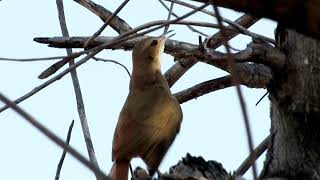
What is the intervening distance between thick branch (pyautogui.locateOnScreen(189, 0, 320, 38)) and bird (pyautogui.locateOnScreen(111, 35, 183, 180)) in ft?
8.19

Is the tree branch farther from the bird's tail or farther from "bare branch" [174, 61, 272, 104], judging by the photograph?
the bird's tail

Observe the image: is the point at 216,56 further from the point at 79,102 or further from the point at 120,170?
the point at 120,170

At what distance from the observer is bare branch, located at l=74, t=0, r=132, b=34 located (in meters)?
3.75

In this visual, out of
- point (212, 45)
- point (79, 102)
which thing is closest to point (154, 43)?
point (212, 45)

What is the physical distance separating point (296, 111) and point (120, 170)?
1.63 m

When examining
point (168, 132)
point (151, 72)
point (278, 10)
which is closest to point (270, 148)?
point (278, 10)

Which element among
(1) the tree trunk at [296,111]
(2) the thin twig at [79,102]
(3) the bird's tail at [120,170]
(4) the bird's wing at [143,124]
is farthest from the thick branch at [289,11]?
(4) the bird's wing at [143,124]

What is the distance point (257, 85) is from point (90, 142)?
1.02m

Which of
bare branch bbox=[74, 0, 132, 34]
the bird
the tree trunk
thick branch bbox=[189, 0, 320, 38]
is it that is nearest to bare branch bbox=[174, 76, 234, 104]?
the bird

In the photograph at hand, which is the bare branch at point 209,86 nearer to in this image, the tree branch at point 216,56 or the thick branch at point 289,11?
the tree branch at point 216,56

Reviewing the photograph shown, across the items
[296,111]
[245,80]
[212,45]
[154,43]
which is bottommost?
[296,111]

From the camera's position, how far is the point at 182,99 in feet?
12.1

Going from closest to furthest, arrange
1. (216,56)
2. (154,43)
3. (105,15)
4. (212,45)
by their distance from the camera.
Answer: (216,56) → (212,45) → (105,15) → (154,43)

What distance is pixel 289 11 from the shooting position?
2.65ft
